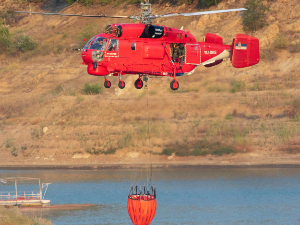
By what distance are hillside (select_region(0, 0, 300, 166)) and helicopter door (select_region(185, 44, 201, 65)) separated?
22.6 m

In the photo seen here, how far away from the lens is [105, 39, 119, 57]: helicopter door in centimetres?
3475

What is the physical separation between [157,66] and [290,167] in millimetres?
29656

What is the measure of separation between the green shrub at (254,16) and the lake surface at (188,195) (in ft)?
47.2

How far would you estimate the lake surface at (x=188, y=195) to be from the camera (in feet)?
161

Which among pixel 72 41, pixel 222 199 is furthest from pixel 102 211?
pixel 72 41

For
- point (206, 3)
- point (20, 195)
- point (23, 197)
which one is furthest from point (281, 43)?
point (23, 197)

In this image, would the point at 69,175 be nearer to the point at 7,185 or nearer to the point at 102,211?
the point at 7,185

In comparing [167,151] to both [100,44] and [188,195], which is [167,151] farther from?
[100,44]

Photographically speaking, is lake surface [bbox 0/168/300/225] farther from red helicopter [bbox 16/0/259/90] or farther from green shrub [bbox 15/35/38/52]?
green shrub [bbox 15/35/38/52]

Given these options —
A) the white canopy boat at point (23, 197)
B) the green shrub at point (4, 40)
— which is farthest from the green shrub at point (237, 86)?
the green shrub at point (4, 40)

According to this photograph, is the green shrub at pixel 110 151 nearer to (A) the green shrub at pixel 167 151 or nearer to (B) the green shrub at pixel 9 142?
(A) the green shrub at pixel 167 151

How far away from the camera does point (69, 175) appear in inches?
2475

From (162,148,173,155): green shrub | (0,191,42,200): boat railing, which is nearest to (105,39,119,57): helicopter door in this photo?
(0,191,42,200): boat railing

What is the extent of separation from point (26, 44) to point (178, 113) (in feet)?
77.5
